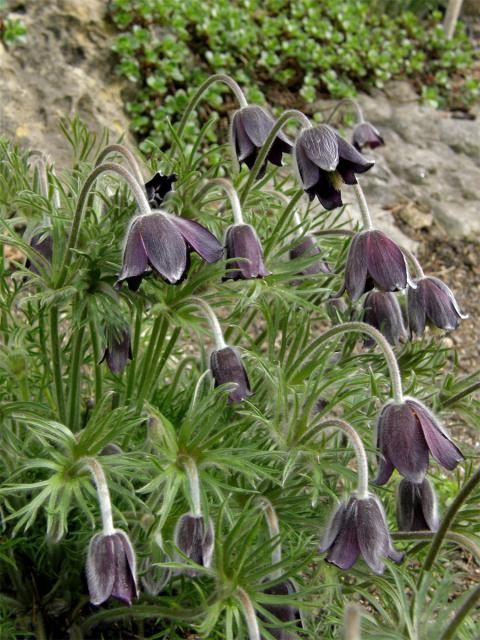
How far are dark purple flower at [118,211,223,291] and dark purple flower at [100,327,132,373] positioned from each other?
24 cm

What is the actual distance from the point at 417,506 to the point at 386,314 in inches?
15.8

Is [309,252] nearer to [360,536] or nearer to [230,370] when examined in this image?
[230,370]

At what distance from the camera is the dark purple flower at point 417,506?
1.55 metres

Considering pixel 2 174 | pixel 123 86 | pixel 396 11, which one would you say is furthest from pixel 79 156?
pixel 396 11

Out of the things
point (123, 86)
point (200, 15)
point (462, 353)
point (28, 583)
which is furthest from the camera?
point (200, 15)

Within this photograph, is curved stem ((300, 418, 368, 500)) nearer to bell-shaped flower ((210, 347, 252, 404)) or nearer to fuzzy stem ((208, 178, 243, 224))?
bell-shaped flower ((210, 347, 252, 404))

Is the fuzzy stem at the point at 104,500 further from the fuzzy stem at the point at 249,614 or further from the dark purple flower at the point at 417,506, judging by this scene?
the dark purple flower at the point at 417,506

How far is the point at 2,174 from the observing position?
6.04 ft

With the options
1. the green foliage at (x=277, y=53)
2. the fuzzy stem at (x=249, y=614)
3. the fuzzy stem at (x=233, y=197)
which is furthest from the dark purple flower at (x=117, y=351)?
the green foliage at (x=277, y=53)

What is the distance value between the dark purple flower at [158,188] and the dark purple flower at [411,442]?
1.86 feet

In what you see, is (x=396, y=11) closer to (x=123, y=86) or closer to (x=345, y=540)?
(x=123, y=86)

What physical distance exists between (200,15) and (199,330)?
271cm

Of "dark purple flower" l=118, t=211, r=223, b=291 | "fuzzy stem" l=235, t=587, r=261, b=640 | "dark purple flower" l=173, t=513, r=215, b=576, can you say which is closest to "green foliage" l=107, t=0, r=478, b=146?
"dark purple flower" l=118, t=211, r=223, b=291

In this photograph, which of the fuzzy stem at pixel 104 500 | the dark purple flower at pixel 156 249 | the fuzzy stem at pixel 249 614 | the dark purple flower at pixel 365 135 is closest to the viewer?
the fuzzy stem at pixel 249 614
